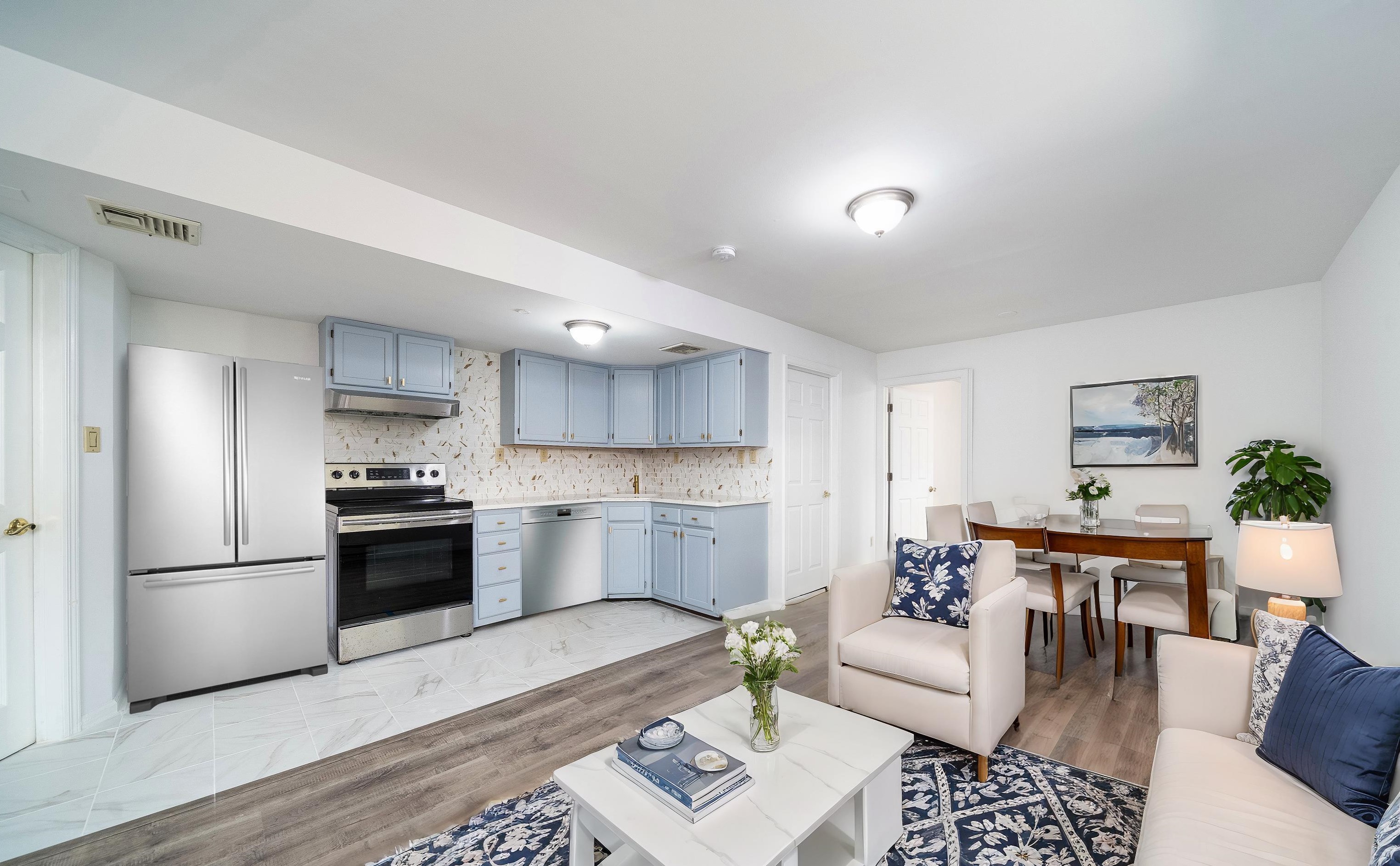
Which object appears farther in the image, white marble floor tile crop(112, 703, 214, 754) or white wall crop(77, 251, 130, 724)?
white wall crop(77, 251, 130, 724)

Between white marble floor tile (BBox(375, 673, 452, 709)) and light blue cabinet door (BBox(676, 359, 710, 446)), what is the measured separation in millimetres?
2608

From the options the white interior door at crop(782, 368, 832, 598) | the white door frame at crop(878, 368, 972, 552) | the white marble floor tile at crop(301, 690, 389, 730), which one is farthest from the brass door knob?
the white door frame at crop(878, 368, 972, 552)

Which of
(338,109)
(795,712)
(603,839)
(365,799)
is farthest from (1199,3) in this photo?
(365,799)

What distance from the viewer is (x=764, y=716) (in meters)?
1.68

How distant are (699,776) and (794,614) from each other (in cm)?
320

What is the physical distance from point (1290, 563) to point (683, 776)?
2221 millimetres

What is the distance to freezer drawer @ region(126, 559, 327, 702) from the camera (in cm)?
280

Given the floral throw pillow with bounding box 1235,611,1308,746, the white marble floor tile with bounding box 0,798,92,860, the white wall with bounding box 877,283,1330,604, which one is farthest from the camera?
the white wall with bounding box 877,283,1330,604

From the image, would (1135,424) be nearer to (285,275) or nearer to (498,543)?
(498,543)

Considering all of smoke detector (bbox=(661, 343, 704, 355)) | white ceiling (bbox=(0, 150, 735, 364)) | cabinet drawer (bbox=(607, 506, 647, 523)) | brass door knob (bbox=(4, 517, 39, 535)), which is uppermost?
white ceiling (bbox=(0, 150, 735, 364))

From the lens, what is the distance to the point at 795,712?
1.96 metres

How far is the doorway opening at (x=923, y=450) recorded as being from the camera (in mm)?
6074

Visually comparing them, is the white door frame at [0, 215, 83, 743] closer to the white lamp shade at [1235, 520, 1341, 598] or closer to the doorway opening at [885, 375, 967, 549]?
the white lamp shade at [1235, 520, 1341, 598]

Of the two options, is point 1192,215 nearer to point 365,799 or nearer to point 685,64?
point 685,64
